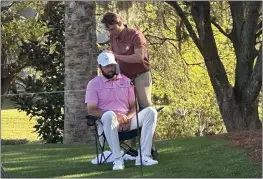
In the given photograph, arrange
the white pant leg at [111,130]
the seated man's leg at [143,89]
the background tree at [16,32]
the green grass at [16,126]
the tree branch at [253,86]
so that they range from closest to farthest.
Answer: the white pant leg at [111,130] → the seated man's leg at [143,89] → the tree branch at [253,86] → the background tree at [16,32] → the green grass at [16,126]

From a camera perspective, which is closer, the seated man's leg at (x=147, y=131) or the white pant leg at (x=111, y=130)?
the white pant leg at (x=111, y=130)

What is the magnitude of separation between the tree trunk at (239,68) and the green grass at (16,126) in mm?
8367

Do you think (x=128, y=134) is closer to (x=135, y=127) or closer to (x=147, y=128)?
(x=135, y=127)

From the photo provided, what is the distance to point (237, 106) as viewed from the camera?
13703mm

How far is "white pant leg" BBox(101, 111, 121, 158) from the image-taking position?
21.0 ft

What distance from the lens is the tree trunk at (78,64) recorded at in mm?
10484

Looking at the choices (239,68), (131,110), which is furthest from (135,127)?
(239,68)

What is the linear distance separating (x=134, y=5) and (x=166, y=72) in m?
4.13

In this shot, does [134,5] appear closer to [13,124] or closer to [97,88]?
[97,88]

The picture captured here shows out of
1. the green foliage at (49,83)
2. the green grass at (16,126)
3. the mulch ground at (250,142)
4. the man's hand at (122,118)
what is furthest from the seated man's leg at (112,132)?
the green grass at (16,126)

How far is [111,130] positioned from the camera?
6414 mm

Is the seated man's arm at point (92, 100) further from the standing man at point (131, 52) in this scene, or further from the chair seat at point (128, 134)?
the standing man at point (131, 52)

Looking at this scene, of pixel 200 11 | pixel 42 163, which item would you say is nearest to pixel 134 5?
pixel 200 11

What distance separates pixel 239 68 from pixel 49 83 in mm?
4138
